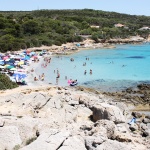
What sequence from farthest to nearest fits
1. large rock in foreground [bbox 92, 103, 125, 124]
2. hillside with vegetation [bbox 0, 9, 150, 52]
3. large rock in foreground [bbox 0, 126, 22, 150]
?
hillside with vegetation [bbox 0, 9, 150, 52] < large rock in foreground [bbox 92, 103, 125, 124] < large rock in foreground [bbox 0, 126, 22, 150]

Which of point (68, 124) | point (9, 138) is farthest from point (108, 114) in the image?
point (9, 138)

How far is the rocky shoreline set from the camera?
9586mm

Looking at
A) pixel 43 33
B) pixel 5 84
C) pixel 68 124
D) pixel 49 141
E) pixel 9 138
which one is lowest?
pixel 43 33

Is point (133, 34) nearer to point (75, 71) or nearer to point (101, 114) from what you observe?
point (75, 71)

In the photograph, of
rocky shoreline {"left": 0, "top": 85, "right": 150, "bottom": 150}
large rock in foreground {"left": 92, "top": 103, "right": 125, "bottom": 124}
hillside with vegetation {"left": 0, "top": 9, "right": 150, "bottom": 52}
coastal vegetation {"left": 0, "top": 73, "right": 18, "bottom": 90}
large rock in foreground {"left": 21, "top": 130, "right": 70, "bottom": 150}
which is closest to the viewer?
large rock in foreground {"left": 21, "top": 130, "right": 70, "bottom": 150}

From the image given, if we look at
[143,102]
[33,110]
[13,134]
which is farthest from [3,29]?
[13,134]

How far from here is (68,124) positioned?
14.9m

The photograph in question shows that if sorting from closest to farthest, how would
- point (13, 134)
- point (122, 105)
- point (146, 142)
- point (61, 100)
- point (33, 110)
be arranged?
point (13, 134) → point (146, 142) → point (33, 110) → point (61, 100) → point (122, 105)

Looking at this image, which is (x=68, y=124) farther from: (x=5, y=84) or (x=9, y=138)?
(x=5, y=84)

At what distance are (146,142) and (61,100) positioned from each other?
279 inches

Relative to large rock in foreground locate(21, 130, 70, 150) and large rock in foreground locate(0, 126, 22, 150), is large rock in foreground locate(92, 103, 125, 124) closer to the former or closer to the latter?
large rock in foreground locate(21, 130, 70, 150)

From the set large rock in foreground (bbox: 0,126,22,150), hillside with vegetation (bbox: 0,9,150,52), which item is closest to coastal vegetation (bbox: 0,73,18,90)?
large rock in foreground (bbox: 0,126,22,150)

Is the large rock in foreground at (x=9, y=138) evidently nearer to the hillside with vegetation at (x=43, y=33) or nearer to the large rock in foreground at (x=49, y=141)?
the large rock in foreground at (x=49, y=141)

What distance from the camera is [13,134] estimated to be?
10289 mm
